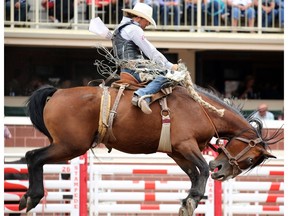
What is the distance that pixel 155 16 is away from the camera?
1994 cm

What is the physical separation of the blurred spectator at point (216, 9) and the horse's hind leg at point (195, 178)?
8.43 metres

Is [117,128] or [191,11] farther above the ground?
[191,11]

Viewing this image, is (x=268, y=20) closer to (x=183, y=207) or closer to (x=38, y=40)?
(x=38, y=40)

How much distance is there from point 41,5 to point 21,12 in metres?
0.41

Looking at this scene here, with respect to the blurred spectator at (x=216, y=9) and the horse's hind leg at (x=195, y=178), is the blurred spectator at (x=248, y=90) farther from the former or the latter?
the horse's hind leg at (x=195, y=178)

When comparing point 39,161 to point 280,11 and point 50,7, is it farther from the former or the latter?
point 280,11

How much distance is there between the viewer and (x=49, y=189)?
1478cm

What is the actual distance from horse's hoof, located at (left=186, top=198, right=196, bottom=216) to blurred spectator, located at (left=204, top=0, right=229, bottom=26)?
347 inches

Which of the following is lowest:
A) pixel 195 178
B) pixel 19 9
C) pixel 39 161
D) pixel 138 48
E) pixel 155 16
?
pixel 195 178

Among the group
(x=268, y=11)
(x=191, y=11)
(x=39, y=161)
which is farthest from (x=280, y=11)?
(x=39, y=161)

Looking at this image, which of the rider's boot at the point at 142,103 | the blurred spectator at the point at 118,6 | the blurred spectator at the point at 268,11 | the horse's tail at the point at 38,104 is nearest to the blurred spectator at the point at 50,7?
the blurred spectator at the point at 118,6

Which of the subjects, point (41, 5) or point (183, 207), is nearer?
point (183, 207)

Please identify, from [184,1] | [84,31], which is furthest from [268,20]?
[84,31]

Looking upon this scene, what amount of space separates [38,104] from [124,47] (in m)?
1.20
